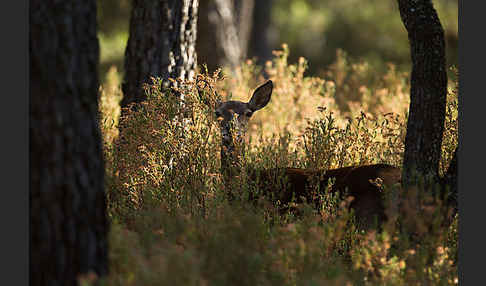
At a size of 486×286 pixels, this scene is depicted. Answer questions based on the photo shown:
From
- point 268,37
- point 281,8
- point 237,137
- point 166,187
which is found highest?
point 281,8

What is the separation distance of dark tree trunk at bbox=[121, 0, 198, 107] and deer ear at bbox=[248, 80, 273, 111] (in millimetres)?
1060

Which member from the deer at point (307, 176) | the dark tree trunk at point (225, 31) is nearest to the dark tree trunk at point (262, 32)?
the dark tree trunk at point (225, 31)

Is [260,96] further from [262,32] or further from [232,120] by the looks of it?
[262,32]

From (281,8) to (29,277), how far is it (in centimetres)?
2592

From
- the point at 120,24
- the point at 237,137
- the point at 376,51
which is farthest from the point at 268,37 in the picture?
the point at 237,137

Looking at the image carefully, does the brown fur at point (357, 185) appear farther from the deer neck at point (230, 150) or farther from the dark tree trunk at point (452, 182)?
the dark tree trunk at point (452, 182)

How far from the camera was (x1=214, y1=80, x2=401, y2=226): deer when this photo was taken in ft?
16.6

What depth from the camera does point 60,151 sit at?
132 inches

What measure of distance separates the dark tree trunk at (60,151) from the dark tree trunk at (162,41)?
10.2 feet

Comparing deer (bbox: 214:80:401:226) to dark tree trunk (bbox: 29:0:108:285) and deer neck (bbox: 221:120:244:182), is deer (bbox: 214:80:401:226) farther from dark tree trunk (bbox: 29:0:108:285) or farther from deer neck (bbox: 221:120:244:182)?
dark tree trunk (bbox: 29:0:108:285)

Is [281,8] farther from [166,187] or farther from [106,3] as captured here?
[166,187]

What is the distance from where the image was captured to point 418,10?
15.5ft

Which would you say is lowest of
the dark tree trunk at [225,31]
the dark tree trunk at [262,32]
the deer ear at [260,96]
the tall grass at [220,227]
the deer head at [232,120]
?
the tall grass at [220,227]

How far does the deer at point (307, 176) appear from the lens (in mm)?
5070
